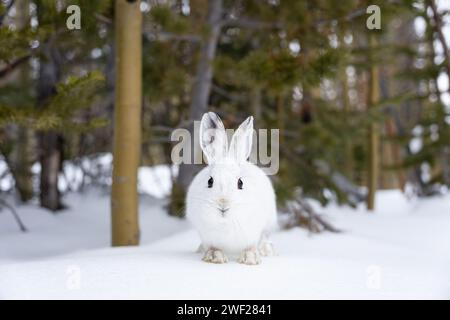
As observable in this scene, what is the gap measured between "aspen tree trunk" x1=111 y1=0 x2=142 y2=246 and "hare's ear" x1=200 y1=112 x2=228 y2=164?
109 cm

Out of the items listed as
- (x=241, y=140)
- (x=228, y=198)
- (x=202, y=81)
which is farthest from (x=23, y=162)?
(x=228, y=198)

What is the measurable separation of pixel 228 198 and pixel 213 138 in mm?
403

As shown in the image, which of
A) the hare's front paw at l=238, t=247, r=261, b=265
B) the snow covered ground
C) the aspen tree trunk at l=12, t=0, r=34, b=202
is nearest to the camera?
the snow covered ground

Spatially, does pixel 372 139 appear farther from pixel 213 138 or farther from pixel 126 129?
pixel 213 138

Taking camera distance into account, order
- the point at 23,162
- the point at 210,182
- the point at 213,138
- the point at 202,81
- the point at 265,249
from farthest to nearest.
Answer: the point at 23,162, the point at 202,81, the point at 265,249, the point at 213,138, the point at 210,182

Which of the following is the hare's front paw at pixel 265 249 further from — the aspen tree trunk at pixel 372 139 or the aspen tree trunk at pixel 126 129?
the aspen tree trunk at pixel 372 139

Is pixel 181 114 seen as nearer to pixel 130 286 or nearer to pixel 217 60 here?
pixel 217 60

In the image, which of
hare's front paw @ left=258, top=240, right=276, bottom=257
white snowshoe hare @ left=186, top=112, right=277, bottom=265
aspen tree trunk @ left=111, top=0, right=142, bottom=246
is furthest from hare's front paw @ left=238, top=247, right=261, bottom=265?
aspen tree trunk @ left=111, top=0, right=142, bottom=246

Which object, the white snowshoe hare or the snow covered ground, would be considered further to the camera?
the white snowshoe hare

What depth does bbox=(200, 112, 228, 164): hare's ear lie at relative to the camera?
8.64 feet

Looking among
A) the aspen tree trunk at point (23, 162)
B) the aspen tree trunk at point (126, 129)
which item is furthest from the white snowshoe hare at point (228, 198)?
the aspen tree trunk at point (23, 162)

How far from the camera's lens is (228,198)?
2.45 m

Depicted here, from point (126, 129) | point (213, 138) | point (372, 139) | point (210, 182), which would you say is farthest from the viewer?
point (372, 139)

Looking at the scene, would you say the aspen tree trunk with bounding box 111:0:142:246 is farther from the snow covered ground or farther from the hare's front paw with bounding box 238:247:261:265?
the hare's front paw with bounding box 238:247:261:265
